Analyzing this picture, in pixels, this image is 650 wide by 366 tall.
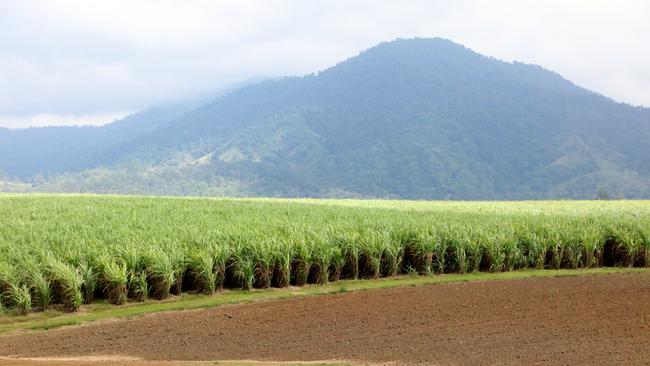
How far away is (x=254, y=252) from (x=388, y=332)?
17.1 feet

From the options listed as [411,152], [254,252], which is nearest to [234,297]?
[254,252]

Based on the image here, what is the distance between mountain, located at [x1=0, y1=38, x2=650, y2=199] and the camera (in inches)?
5310

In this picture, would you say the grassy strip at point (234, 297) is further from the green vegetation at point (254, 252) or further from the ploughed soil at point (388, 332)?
the ploughed soil at point (388, 332)

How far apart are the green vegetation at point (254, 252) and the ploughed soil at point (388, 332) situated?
1.56 m

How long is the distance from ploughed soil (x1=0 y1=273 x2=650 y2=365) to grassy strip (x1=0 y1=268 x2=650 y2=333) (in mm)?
440

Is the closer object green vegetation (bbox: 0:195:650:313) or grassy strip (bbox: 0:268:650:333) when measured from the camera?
grassy strip (bbox: 0:268:650:333)

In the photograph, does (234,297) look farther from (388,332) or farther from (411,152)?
(411,152)

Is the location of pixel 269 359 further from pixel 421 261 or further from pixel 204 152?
pixel 204 152

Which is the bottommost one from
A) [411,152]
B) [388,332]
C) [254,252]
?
[388,332]

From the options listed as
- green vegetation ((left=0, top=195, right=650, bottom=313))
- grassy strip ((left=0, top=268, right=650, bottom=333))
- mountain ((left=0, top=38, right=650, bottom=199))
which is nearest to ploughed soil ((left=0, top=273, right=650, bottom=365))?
grassy strip ((left=0, top=268, right=650, bottom=333))

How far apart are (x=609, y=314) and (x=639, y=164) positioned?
141 m

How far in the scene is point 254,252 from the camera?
1588 cm

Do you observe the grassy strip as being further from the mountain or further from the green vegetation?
the mountain

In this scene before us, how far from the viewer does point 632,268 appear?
64.6ft
